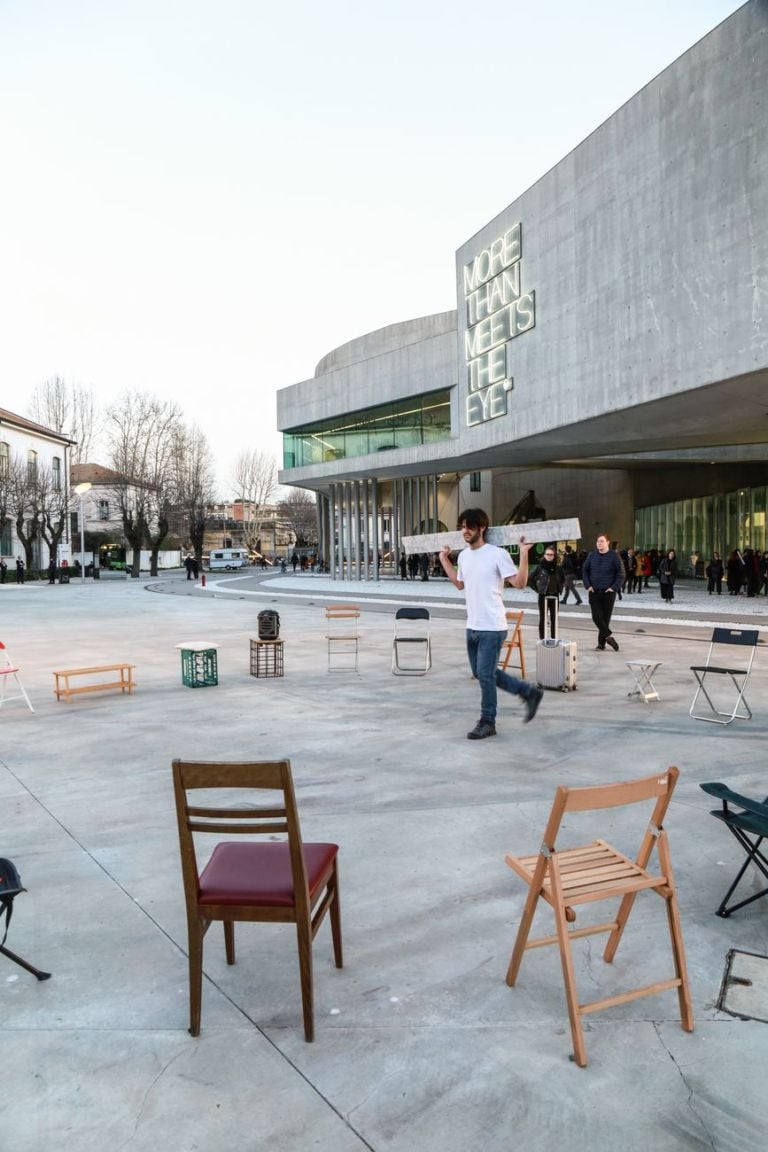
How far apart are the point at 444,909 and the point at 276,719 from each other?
177 inches

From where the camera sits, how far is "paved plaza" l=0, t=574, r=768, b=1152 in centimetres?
240

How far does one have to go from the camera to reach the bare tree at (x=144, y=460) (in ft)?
171

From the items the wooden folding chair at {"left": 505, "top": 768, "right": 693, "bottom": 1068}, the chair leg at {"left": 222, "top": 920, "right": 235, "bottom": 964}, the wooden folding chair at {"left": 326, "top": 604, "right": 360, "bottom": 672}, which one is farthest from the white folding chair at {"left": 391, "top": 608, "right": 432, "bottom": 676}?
the wooden folding chair at {"left": 505, "top": 768, "right": 693, "bottom": 1068}

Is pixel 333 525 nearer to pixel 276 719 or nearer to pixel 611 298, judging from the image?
pixel 611 298

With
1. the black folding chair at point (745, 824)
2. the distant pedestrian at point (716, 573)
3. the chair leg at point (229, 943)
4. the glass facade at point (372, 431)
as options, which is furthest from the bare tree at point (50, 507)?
the black folding chair at point (745, 824)

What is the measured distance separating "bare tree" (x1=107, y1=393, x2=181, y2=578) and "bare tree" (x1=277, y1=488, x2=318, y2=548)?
47874mm

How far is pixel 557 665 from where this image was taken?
31.4 feet

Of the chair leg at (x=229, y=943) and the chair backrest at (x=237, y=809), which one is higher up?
the chair backrest at (x=237, y=809)

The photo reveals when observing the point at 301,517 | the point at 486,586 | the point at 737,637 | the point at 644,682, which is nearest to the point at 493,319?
the point at 644,682

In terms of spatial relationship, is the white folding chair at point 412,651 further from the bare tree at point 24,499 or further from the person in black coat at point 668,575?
the bare tree at point 24,499

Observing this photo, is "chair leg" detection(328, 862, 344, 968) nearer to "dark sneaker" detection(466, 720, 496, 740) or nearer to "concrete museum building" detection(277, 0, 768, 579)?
"dark sneaker" detection(466, 720, 496, 740)

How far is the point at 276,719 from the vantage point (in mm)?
8070

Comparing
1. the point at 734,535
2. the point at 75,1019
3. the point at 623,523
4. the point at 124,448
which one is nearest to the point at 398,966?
the point at 75,1019

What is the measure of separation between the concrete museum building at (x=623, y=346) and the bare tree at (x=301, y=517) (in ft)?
200
